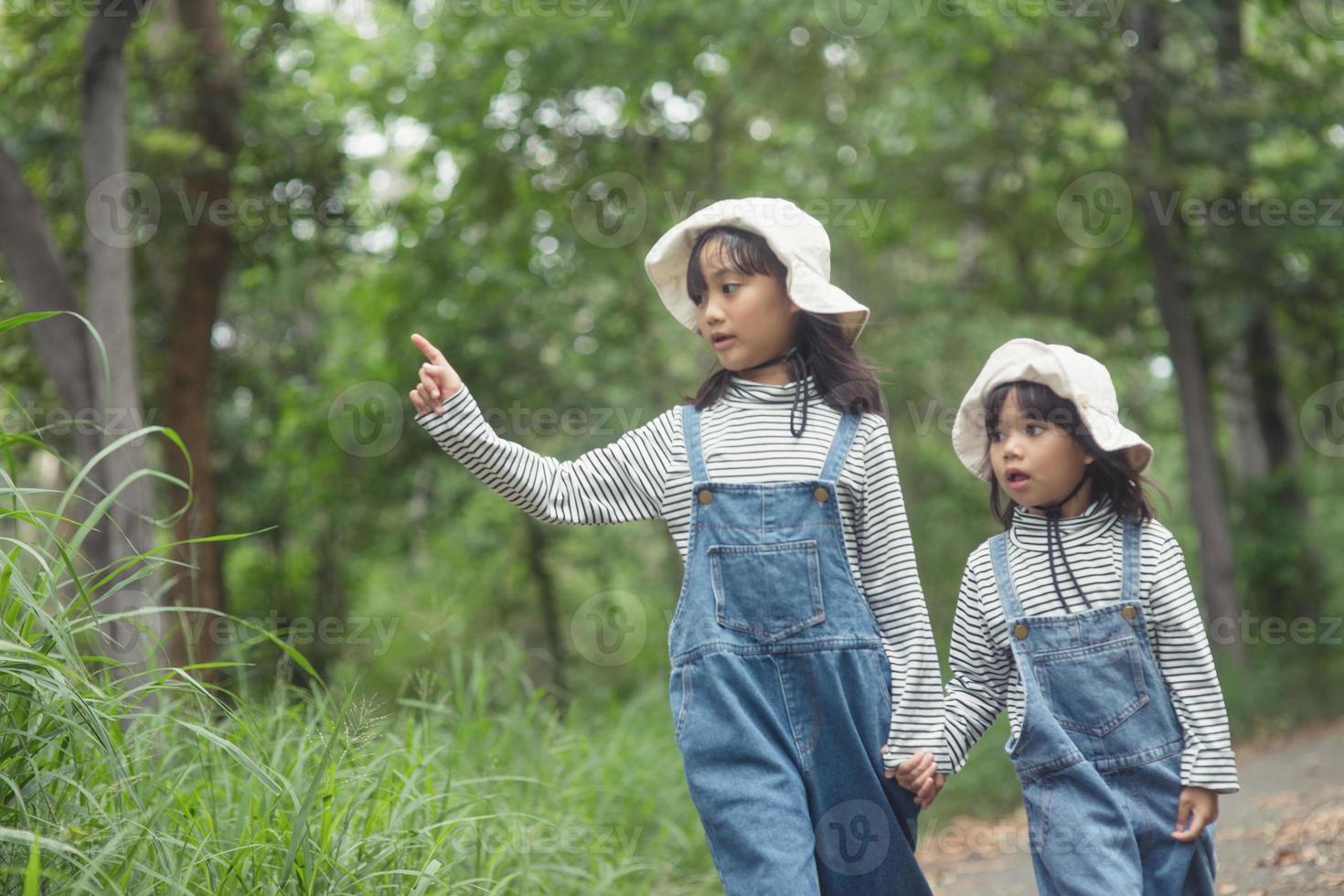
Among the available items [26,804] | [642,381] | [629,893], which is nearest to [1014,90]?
[642,381]

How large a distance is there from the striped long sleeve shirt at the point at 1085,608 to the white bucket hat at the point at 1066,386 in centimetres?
15

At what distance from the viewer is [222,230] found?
8.58 m

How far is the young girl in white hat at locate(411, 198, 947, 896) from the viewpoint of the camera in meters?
2.71

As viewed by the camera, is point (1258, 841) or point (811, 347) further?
point (1258, 841)

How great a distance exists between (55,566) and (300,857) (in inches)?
29.3

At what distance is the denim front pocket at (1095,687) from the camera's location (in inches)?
109

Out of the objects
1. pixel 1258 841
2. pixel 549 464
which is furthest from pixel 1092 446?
pixel 1258 841

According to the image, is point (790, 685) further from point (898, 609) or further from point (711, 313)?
point (711, 313)

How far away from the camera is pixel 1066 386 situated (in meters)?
2.88

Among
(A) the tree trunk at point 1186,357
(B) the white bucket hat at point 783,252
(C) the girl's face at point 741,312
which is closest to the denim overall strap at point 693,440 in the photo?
(C) the girl's face at point 741,312

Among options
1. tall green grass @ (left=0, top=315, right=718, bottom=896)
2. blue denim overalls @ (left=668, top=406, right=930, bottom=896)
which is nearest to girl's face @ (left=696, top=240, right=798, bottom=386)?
blue denim overalls @ (left=668, top=406, right=930, bottom=896)

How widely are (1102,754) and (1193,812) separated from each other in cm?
20

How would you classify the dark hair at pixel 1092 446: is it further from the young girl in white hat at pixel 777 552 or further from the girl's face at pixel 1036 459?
the young girl in white hat at pixel 777 552

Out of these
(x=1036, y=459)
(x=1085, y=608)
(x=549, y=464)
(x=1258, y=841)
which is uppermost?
(x=549, y=464)
